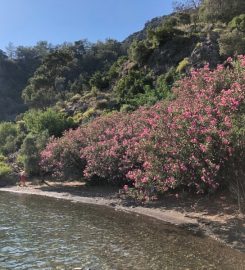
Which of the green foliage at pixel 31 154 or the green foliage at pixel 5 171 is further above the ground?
the green foliage at pixel 31 154

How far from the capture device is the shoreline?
19812 millimetres

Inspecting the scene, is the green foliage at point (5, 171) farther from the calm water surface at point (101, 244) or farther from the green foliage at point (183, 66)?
the green foliage at point (183, 66)

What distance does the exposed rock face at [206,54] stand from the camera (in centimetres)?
5075

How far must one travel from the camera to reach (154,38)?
62.8m

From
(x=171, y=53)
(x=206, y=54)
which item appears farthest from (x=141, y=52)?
(x=206, y=54)

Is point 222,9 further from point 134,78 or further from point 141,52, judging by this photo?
point 134,78

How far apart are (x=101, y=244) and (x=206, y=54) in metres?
37.2

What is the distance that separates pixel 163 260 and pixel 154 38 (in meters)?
50.0

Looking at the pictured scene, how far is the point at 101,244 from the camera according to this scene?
19047 millimetres

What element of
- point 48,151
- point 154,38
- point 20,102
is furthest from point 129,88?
point 20,102

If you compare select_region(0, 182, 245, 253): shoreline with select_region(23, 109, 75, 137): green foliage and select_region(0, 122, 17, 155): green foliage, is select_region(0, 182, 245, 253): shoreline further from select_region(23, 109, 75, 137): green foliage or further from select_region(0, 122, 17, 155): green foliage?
select_region(0, 122, 17, 155): green foliage

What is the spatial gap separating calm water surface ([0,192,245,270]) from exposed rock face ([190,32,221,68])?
29476 millimetres

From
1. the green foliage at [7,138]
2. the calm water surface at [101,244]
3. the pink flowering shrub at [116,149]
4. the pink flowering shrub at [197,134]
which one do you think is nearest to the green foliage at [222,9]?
the green foliage at [7,138]

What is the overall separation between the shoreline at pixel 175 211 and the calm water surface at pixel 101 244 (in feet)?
2.56
